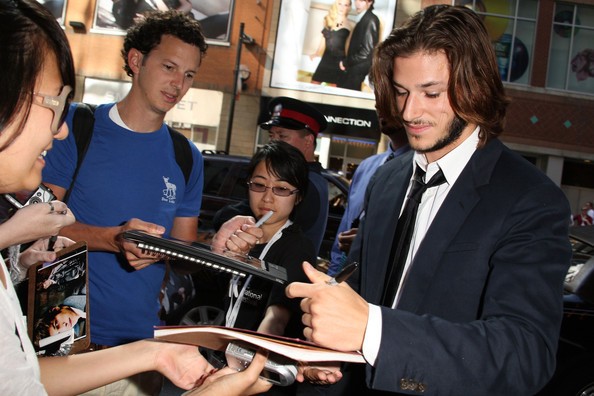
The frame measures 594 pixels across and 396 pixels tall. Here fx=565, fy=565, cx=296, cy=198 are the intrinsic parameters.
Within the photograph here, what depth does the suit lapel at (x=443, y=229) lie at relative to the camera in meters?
1.72

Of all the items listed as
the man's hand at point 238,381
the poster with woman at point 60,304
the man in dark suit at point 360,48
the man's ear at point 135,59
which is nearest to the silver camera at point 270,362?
the man's hand at point 238,381

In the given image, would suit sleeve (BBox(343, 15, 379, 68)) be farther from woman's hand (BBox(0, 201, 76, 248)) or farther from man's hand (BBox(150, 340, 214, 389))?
man's hand (BBox(150, 340, 214, 389))

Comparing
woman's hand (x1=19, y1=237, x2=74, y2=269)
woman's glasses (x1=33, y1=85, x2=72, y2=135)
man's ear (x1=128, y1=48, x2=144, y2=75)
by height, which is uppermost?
man's ear (x1=128, y1=48, x2=144, y2=75)

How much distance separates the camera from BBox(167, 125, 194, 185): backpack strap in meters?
3.00

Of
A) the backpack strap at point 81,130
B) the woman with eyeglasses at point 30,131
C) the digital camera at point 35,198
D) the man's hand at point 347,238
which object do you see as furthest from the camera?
the man's hand at point 347,238

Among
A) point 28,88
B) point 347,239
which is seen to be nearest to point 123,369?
point 28,88

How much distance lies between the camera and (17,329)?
125 cm

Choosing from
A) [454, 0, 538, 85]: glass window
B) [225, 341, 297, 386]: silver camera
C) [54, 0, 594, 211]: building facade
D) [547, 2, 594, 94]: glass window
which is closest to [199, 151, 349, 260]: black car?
[225, 341, 297, 386]: silver camera

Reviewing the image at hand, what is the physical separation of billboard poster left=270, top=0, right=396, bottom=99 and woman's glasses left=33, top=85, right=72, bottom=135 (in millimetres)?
17813

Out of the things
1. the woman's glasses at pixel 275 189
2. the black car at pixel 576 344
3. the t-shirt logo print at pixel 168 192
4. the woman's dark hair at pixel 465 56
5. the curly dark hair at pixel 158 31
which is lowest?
the black car at pixel 576 344

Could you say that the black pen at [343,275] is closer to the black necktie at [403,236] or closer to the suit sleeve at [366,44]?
the black necktie at [403,236]

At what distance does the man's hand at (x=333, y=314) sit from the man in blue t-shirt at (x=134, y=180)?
1187 millimetres

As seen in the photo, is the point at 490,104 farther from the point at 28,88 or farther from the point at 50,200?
the point at 50,200

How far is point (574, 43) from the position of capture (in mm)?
18969
